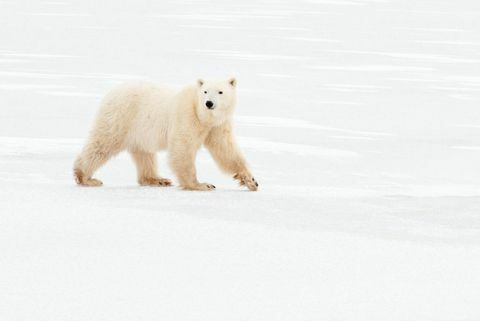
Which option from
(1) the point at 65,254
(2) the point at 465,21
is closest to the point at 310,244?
(1) the point at 65,254

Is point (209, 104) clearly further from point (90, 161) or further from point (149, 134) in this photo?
point (90, 161)

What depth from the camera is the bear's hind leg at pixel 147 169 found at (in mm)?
6148

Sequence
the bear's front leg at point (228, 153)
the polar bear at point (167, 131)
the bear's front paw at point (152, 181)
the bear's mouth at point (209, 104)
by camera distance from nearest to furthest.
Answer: the bear's mouth at point (209, 104), the polar bear at point (167, 131), the bear's front leg at point (228, 153), the bear's front paw at point (152, 181)

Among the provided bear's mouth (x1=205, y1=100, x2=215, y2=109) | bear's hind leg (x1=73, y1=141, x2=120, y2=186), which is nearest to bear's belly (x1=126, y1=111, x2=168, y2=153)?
bear's hind leg (x1=73, y1=141, x2=120, y2=186)

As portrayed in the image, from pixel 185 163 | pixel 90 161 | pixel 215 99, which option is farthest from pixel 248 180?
pixel 90 161

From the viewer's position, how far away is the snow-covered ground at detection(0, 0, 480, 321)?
3436 millimetres

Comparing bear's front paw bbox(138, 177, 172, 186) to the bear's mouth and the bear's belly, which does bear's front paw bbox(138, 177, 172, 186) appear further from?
the bear's mouth

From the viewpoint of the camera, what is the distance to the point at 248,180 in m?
5.81

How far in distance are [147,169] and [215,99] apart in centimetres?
77

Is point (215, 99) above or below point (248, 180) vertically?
above

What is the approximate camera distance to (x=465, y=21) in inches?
942

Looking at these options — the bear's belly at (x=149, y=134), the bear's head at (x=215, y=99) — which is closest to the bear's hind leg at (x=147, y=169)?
the bear's belly at (x=149, y=134)

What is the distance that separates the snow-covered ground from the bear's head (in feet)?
1.41

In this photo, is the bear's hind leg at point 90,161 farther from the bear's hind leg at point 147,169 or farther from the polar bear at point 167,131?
the bear's hind leg at point 147,169
